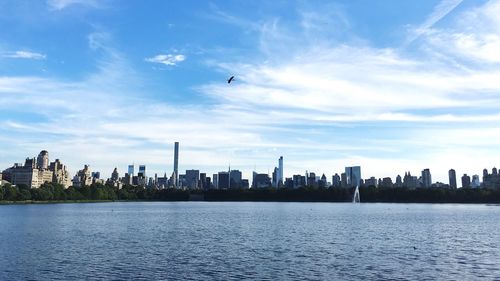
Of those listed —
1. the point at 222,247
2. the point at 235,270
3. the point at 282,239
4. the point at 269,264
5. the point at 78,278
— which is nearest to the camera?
the point at 78,278

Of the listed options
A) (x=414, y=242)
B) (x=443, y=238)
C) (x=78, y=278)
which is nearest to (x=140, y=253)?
(x=78, y=278)

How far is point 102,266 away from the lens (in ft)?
156

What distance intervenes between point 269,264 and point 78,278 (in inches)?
671

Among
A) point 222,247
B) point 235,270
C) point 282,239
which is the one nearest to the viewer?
point 235,270

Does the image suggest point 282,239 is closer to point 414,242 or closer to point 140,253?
point 414,242

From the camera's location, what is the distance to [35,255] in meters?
54.6

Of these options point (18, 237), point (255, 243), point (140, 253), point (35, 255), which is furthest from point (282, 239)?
point (18, 237)

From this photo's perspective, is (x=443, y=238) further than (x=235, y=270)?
Yes

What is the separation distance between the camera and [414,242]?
67.4m

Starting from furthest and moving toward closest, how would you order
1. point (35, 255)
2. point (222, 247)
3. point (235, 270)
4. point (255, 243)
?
1. point (255, 243)
2. point (222, 247)
3. point (35, 255)
4. point (235, 270)

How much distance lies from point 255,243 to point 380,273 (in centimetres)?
2375

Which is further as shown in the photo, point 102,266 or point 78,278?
point 102,266

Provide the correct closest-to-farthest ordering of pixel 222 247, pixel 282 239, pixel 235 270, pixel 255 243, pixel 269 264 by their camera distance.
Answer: pixel 235 270 → pixel 269 264 → pixel 222 247 → pixel 255 243 → pixel 282 239

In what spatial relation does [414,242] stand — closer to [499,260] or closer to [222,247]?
[499,260]
